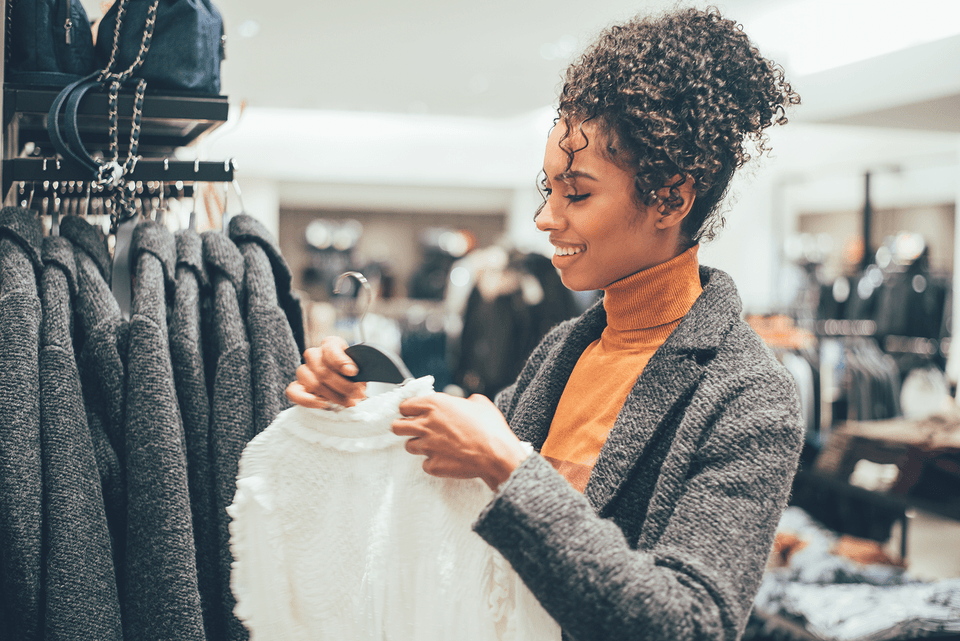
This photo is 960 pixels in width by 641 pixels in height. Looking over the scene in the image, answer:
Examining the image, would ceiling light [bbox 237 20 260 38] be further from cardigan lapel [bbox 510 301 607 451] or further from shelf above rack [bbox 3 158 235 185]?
cardigan lapel [bbox 510 301 607 451]

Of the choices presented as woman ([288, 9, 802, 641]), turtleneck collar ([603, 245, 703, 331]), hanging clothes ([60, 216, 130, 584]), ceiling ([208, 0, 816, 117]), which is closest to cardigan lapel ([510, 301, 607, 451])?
woman ([288, 9, 802, 641])

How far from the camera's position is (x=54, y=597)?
0.91 m

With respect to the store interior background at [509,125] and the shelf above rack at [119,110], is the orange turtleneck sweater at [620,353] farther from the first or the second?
the shelf above rack at [119,110]

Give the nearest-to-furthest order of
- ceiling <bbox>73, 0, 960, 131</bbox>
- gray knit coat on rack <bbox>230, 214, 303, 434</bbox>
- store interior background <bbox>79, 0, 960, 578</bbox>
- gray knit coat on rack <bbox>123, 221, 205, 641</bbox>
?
gray knit coat on rack <bbox>123, 221, 205, 641</bbox>
gray knit coat on rack <bbox>230, 214, 303, 434</bbox>
ceiling <bbox>73, 0, 960, 131</bbox>
store interior background <bbox>79, 0, 960, 578</bbox>

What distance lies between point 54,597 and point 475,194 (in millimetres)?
9352

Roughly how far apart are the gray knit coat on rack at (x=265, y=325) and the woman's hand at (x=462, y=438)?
31 cm

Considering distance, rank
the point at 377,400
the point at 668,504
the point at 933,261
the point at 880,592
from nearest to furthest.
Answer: the point at 668,504
the point at 377,400
the point at 880,592
the point at 933,261

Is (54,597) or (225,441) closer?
(54,597)

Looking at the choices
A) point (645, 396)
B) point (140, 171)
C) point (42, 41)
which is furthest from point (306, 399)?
point (42, 41)

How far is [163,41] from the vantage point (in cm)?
116

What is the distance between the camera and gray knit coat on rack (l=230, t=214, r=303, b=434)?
3.44 feet

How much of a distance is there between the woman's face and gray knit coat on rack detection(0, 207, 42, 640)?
678 millimetres

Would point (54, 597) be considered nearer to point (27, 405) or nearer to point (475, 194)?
point (27, 405)

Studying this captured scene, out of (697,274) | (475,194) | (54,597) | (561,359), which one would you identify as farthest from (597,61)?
(475,194)
